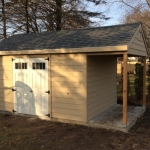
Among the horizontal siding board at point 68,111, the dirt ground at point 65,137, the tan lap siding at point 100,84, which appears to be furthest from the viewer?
the tan lap siding at point 100,84

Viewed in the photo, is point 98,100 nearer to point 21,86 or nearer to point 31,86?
point 31,86

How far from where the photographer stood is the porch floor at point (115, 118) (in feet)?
20.3

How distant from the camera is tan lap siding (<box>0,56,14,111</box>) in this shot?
7.84 m

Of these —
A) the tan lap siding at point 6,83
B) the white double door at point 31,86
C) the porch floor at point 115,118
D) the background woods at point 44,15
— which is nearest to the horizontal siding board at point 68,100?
the white double door at point 31,86

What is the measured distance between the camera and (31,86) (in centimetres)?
740

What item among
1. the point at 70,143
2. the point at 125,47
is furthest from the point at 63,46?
the point at 70,143

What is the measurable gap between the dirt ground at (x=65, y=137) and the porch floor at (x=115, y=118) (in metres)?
0.18

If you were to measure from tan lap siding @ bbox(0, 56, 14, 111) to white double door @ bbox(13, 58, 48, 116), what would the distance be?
24cm

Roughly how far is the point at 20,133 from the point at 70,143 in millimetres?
1596

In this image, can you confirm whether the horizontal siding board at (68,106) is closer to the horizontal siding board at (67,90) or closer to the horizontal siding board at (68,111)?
the horizontal siding board at (68,111)

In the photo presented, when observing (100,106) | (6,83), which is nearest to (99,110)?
(100,106)

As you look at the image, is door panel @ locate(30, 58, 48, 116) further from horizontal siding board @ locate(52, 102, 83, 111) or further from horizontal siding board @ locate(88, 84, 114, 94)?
horizontal siding board @ locate(88, 84, 114, 94)

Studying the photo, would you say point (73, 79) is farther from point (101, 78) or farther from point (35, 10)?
point (35, 10)

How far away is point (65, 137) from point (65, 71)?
2.14 metres
